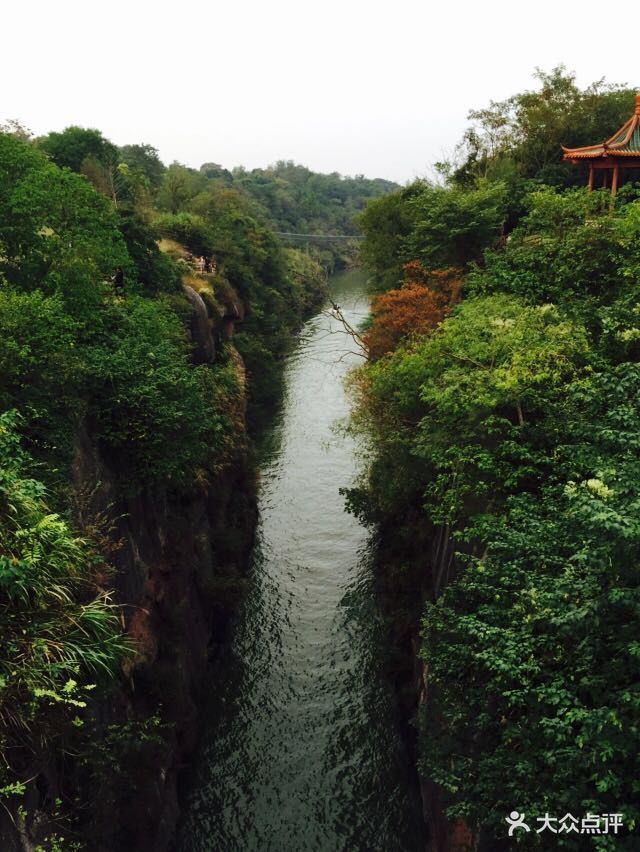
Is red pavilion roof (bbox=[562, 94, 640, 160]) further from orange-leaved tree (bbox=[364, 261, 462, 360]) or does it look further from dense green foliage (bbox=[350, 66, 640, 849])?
orange-leaved tree (bbox=[364, 261, 462, 360])

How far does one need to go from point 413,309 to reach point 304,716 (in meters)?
15.4

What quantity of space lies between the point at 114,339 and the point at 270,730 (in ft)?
40.8

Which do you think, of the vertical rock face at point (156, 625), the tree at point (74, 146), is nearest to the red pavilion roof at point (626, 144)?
the vertical rock face at point (156, 625)

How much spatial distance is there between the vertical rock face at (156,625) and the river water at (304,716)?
1.06m

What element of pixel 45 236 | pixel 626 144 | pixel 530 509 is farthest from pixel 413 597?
pixel 626 144

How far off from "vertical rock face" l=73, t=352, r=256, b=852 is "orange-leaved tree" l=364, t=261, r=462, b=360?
30.9 ft

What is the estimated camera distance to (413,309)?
23.1m

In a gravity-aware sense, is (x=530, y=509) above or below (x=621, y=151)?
below

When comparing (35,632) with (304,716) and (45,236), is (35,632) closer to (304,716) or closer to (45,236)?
(304,716)

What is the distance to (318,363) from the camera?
161 feet

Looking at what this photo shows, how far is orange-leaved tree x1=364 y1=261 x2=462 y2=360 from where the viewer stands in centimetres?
2270

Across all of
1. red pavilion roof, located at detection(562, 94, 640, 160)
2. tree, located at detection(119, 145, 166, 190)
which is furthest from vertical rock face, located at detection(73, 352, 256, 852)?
tree, located at detection(119, 145, 166, 190)

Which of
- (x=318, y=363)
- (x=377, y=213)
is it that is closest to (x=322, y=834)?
(x=377, y=213)

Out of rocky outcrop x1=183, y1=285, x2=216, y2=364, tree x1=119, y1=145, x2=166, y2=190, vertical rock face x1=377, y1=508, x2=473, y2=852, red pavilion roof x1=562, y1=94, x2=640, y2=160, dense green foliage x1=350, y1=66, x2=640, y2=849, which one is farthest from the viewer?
tree x1=119, y1=145, x2=166, y2=190
